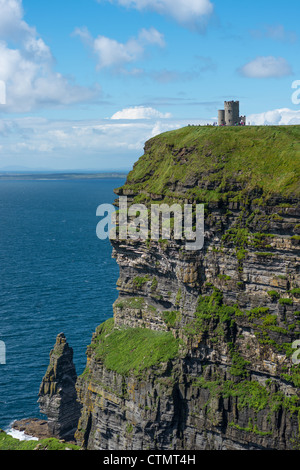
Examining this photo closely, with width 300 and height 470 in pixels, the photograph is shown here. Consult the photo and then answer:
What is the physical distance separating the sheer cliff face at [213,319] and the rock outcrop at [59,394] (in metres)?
11.0

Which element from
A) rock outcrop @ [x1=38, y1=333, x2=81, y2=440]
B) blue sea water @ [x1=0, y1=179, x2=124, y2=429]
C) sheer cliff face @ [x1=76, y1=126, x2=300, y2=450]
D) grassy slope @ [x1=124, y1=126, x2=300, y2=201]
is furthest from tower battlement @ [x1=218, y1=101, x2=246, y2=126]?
blue sea water @ [x1=0, y1=179, x2=124, y2=429]

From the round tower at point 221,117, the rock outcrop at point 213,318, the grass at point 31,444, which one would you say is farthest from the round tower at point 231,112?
the grass at point 31,444

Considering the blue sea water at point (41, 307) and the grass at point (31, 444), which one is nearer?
the grass at point (31, 444)

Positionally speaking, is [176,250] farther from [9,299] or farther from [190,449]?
[9,299]

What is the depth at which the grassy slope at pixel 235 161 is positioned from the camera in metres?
59.7

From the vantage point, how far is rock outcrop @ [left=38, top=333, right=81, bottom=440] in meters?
84.1

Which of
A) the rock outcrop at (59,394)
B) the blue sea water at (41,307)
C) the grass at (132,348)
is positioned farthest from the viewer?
the blue sea water at (41,307)

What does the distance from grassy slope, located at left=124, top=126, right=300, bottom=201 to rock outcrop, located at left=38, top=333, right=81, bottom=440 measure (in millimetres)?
29539

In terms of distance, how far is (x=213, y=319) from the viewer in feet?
206

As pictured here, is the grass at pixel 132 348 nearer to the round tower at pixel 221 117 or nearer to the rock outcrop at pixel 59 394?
the rock outcrop at pixel 59 394

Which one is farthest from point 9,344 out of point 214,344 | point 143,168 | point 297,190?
point 297,190

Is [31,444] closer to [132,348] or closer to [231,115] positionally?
[132,348]

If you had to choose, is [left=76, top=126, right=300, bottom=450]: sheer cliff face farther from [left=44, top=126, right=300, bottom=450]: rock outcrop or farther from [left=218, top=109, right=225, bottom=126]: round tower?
[left=218, top=109, right=225, bottom=126]: round tower
